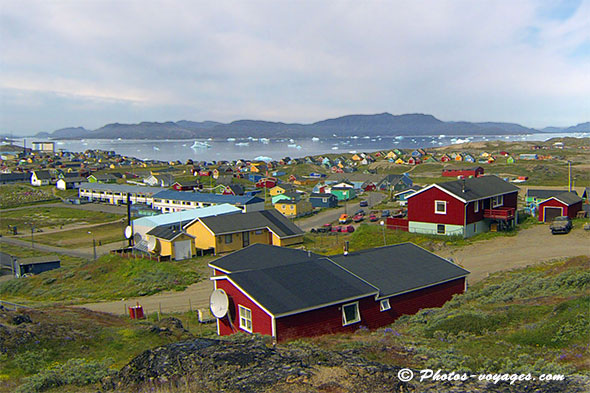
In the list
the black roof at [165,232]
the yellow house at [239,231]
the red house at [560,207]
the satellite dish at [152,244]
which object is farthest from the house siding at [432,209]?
the satellite dish at [152,244]

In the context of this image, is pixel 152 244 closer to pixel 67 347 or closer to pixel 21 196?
pixel 67 347

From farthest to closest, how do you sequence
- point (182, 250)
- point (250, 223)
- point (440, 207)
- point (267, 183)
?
point (267, 183) → point (250, 223) → point (182, 250) → point (440, 207)

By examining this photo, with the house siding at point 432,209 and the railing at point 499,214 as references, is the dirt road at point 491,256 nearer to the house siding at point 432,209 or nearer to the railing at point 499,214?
the railing at point 499,214

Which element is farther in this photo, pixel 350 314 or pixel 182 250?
pixel 182 250

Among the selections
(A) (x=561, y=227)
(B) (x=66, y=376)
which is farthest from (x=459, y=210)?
(B) (x=66, y=376)

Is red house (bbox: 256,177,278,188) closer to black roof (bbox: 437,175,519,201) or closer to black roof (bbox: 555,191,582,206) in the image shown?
black roof (bbox: 437,175,519,201)

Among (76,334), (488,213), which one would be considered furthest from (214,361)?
(488,213)

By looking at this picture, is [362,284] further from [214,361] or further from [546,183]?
[546,183]
